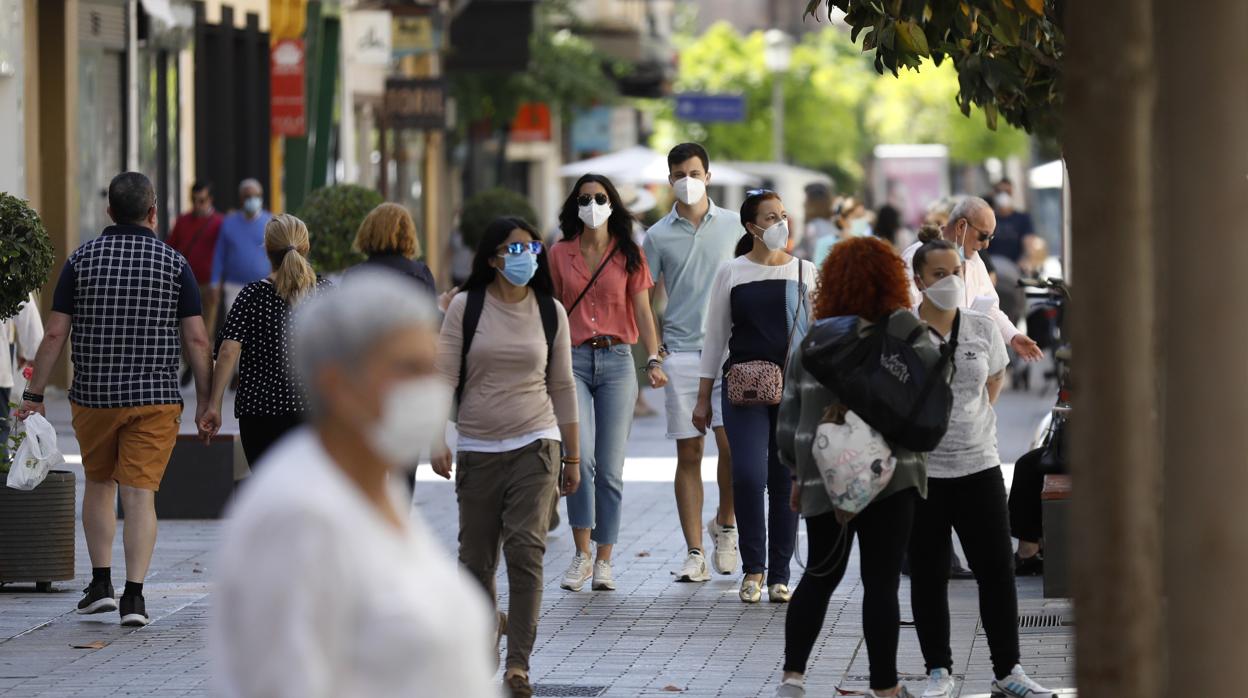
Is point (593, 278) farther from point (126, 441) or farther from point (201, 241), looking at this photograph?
point (201, 241)

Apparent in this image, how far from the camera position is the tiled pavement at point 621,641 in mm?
8270

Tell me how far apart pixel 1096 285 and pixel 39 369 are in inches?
242

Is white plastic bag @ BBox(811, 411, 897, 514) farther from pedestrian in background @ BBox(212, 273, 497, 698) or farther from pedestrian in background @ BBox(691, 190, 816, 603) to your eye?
pedestrian in background @ BBox(212, 273, 497, 698)

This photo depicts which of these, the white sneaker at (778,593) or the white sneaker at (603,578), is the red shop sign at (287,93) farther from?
the white sneaker at (778,593)

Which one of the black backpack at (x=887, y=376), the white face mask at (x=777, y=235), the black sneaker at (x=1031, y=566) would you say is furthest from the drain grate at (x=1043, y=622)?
the black backpack at (x=887, y=376)

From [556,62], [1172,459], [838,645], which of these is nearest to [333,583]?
[1172,459]

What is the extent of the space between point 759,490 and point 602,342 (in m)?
1.07

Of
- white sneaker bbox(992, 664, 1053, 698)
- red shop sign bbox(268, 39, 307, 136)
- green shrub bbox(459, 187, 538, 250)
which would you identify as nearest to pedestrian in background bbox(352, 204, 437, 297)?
white sneaker bbox(992, 664, 1053, 698)

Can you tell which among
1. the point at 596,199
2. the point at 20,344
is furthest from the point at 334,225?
the point at 596,199

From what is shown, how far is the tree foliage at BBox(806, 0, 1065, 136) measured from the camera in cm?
833

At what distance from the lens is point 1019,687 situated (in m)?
7.76

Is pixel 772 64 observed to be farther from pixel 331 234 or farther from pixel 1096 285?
pixel 1096 285

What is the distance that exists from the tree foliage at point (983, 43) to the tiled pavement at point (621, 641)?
2164 millimetres

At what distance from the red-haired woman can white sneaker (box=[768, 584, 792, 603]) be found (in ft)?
8.81
